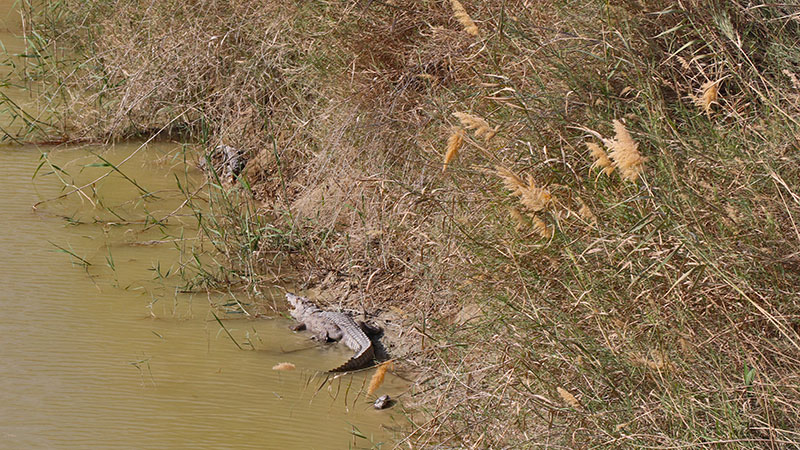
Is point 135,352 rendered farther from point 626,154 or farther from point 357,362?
point 626,154

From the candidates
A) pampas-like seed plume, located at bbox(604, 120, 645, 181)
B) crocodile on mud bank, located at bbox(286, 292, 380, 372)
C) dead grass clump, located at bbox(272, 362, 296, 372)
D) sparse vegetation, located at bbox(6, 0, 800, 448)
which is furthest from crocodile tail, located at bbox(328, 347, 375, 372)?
pampas-like seed plume, located at bbox(604, 120, 645, 181)

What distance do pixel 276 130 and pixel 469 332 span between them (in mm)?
2639

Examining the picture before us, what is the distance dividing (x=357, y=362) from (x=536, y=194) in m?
1.83

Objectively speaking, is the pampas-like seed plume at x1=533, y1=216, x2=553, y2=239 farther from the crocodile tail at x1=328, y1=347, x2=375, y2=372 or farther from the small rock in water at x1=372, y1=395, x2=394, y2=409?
the crocodile tail at x1=328, y1=347, x2=375, y2=372

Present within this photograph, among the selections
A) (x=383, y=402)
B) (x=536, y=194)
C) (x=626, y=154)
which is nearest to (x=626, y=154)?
(x=626, y=154)

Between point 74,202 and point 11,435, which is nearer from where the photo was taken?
point 11,435

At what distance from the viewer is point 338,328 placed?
4582 mm

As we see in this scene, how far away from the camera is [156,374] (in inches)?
161

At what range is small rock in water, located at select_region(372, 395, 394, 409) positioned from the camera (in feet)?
13.0

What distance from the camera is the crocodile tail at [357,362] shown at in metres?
4.30

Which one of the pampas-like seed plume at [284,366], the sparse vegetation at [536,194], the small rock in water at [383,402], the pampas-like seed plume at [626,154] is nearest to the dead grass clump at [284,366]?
the pampas-like seed plume at [284,366]

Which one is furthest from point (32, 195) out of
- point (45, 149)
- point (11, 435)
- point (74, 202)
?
point (11, 435)

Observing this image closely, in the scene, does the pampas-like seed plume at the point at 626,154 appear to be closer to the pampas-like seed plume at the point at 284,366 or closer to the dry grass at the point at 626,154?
the dry grass at the point at 626,154

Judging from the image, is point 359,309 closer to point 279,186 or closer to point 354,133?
point 354,133
